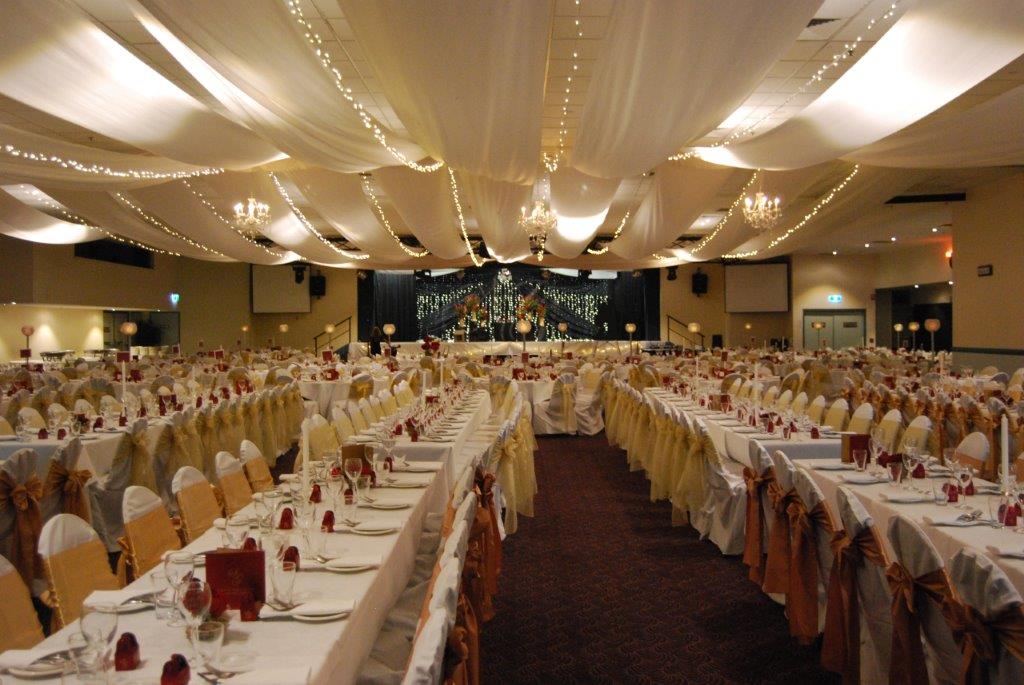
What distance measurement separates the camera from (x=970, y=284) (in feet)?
47.3

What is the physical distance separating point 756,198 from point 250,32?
7.42m

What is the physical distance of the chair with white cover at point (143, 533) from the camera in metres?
3.70

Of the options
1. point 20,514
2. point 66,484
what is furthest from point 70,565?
point 66,484

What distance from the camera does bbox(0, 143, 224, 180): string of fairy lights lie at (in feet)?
22.2

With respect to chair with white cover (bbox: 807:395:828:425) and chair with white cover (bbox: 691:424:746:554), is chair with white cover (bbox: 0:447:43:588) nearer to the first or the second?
chair with white cover (bbox: 691:424:746:554)

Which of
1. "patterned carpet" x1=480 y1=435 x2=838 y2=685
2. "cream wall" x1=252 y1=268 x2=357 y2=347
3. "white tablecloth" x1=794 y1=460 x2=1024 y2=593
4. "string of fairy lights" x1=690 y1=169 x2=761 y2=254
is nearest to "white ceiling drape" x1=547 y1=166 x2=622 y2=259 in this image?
"string of fairy lights" x1=690 y1=169 x2=761 y2=254

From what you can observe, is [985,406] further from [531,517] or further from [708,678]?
[708,678]

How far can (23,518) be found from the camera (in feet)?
15.4

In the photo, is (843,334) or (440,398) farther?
(843,334)

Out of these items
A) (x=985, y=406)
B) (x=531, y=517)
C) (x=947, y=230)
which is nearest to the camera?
(x=531, y=517)

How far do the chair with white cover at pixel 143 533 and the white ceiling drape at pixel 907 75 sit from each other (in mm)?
4667

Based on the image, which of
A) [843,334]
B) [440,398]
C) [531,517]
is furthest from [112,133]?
[843,334]

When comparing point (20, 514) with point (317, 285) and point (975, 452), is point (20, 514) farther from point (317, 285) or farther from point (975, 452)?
point (317, 285)

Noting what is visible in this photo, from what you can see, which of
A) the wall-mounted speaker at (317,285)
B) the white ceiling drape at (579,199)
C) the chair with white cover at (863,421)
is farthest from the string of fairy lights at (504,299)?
the chair with white cover at (863,421)
